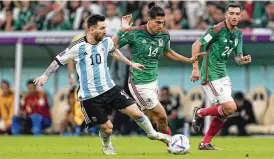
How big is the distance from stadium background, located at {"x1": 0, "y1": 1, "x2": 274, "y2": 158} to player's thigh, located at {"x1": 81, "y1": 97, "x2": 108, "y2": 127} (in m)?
9.34

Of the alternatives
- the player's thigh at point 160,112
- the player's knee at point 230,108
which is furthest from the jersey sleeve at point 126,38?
the player's knee at point 230,108

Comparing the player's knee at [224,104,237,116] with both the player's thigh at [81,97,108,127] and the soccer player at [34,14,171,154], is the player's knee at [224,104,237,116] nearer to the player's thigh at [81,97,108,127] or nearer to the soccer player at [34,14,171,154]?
the soccer player at [34,14,171,154]

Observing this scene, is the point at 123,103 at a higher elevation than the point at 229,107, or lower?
higher

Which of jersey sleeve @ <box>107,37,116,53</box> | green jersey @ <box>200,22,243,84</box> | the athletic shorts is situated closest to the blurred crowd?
green jersey @ <box>200,22,243,84</box>

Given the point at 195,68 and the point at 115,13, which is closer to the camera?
the point at 195,68

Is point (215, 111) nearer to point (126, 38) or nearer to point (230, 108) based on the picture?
point (230, 108)

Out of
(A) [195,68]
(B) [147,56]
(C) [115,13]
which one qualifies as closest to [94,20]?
(B) [147,56]

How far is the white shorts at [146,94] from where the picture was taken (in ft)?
48.5

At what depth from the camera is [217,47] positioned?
15.2m

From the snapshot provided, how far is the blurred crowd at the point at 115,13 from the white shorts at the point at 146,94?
8453 millimetres

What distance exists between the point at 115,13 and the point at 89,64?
11035 millimetres

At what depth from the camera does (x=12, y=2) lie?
26547mm

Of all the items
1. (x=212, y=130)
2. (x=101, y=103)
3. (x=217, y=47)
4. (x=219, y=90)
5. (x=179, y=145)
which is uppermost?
(x=217, y=47)

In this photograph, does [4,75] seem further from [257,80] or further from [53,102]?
[257,80]
